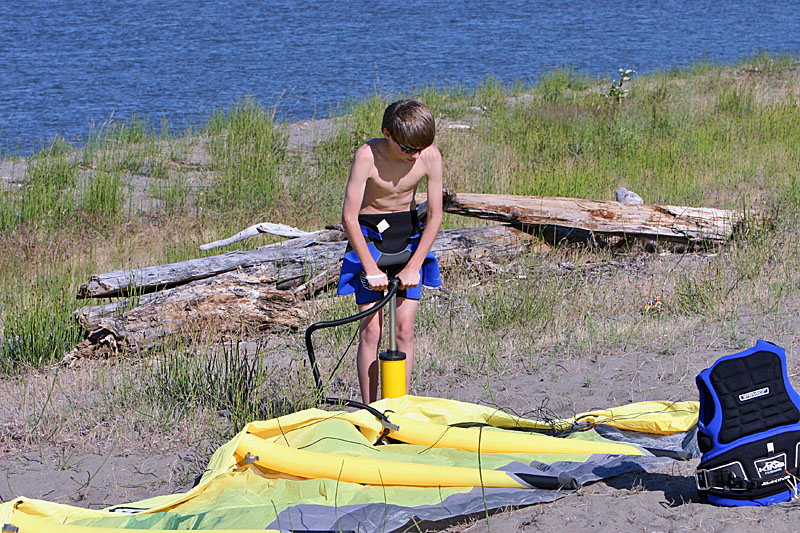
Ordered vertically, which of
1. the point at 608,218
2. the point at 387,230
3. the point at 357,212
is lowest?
the point at 608,218

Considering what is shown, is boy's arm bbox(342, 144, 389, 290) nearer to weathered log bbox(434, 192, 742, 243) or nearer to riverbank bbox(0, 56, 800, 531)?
riverbank bbox(0, 56, 800, 531)

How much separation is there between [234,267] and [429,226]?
252 centimetres

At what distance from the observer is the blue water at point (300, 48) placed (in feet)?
54.7

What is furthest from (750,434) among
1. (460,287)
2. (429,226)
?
(460,287)

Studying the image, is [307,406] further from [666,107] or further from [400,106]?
[666,107]

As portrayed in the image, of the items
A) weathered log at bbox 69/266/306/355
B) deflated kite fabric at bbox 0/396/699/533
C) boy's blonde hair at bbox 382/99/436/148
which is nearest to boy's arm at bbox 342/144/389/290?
boy's blonde hair at bbox 382/99/436/148

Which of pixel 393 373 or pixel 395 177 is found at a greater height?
pixel 395 177

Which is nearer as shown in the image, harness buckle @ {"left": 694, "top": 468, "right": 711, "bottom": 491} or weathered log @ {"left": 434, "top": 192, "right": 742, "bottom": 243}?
harness buckle @ {"left": 694, "top": 468, "right": 711, "bottom": 491}

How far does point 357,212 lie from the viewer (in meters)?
3.98

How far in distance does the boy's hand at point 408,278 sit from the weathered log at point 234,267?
233 cm

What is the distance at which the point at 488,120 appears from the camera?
13172 millimetres

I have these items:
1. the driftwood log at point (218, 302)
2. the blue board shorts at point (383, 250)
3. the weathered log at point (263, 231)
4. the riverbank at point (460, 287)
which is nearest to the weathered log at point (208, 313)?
the driftwood log at point (218, 302)

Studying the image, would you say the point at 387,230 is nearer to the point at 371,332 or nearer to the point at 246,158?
the point at 371,332

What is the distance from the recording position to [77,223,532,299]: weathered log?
589 cm
